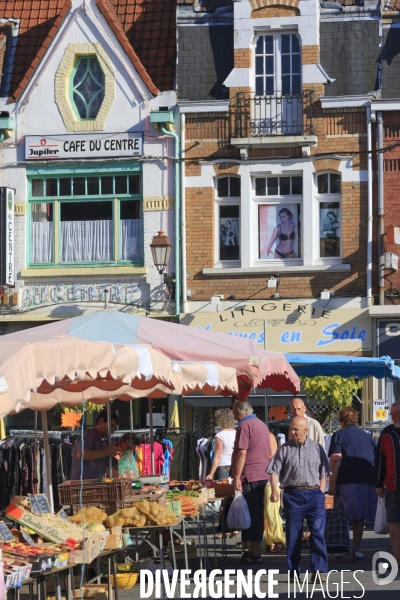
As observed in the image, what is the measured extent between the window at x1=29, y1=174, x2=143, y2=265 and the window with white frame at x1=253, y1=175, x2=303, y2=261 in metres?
2.45

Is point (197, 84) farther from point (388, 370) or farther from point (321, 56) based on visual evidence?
point (388, 370)

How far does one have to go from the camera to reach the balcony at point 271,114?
25.1 metres

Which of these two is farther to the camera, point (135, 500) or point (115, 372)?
point (135, 500)

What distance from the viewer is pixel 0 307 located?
1008 inches

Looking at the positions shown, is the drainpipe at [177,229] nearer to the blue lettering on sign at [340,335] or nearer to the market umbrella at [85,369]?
the blue lettering on sign at [340,335]

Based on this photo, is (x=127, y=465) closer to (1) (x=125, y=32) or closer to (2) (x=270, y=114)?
(2) (x=270, y=114)

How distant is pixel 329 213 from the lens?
992 inches

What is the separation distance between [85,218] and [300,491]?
13.9 m

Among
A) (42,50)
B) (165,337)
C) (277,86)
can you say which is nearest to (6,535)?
(165,337)

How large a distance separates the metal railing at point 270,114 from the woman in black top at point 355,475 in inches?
441

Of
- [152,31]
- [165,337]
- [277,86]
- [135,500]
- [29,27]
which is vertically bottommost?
[135,500]

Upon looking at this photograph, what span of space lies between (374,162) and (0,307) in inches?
315

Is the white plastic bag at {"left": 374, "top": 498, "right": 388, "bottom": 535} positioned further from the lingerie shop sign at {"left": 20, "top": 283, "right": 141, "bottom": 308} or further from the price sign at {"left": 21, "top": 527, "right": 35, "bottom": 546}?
the lingerie shop sign at {"left": 20, "top": 283, "right": 141, "bottom": 308}

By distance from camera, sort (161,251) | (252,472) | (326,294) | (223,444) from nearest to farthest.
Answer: (252,472), (223,444), (161,251), (326,294)
